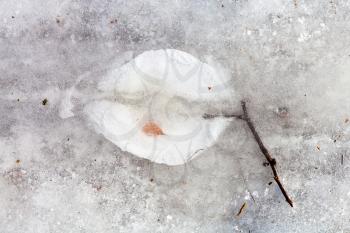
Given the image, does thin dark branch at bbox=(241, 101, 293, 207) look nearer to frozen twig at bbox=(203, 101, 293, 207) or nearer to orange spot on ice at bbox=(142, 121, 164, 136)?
frozen twig at bbox=(203, 101, 293, 207)

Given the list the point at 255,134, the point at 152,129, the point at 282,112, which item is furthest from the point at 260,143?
the point at 152,129

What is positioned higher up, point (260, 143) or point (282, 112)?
point (282, 112)

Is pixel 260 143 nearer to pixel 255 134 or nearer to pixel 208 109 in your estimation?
pixel 255 134

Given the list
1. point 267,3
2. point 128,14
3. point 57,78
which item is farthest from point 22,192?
point 267,3

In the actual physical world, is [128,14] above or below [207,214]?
above

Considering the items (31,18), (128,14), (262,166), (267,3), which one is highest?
(267,3)

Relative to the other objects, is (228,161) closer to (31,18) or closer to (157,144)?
(157,144)

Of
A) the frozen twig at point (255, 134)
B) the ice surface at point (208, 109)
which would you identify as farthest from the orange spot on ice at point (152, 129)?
the frozen twig at point (255, 134)
